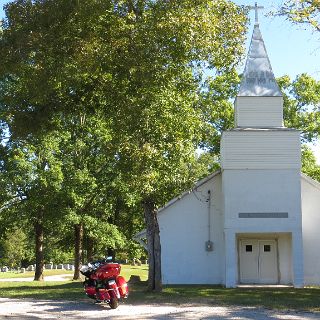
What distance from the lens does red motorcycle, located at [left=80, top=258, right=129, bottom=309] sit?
14.4 meters

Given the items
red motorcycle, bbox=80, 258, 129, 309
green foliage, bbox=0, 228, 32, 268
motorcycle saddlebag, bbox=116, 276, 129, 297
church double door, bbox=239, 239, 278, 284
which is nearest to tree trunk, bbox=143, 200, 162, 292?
red motorcycle, bbox=80, 258, 129, 309

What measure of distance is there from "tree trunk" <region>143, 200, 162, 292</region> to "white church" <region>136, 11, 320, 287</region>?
6.28m

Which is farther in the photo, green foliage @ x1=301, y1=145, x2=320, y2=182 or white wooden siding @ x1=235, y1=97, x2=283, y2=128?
green foliage @ x1=301, y1=145, x2=320, y2=182

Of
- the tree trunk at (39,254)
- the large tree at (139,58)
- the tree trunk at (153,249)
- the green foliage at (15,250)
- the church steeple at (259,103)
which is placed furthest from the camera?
the green foliage at (15,250)

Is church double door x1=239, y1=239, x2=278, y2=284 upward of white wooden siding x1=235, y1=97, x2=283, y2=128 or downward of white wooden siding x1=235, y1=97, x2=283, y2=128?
downward

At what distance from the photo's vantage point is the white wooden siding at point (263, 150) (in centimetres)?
2591

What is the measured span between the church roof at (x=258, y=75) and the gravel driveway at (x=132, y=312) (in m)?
14.5

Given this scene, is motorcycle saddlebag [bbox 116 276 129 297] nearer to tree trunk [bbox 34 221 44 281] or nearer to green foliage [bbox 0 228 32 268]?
tree trunk [bbox 34 221 44 281]

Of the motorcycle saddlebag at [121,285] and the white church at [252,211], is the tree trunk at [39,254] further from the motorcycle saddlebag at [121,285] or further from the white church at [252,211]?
the motorcycle saddlebag at [121,285]

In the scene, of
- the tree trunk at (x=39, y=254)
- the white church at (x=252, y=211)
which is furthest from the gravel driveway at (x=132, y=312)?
the tree trunk at (x=39, y=254)

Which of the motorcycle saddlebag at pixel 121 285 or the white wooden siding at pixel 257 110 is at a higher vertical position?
the white wooden siding at pixel 257 110

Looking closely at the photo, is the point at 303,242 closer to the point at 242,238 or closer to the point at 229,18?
the point at 242,238

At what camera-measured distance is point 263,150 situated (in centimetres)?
2602

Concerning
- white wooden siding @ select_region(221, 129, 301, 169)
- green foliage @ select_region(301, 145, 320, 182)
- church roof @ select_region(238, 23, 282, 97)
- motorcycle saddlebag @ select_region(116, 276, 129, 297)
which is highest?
church roof @ select_region(238, 23, 282, 97)
